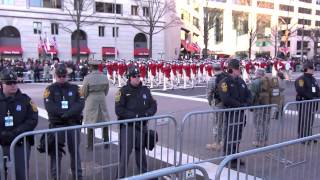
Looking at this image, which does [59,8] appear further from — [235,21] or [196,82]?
[235,21]

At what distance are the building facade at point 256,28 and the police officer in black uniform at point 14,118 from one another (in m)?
64.1

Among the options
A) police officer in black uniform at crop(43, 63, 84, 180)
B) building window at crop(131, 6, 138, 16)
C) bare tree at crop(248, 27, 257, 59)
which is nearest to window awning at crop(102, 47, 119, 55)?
building window at crop(131, 6, 138, 16)

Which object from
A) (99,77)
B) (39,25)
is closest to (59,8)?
(39,25)

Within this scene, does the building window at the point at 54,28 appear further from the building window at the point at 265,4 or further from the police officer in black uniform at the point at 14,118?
the building window at the point at 265,4

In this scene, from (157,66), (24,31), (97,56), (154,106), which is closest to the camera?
(154,106)

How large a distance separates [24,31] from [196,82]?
89.3 ft

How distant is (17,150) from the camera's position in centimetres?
484

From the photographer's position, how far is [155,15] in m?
50.0

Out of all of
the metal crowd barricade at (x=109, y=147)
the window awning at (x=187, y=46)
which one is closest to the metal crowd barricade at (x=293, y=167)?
the metal crowd barricade at (x=109, y=147)

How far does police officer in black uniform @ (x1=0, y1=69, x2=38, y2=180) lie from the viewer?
483 cm

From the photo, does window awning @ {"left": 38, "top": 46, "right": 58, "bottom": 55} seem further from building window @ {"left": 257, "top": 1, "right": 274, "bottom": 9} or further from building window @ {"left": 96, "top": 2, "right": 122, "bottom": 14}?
building window @ {"left": 257, "top": 1, "right": 274, "bottom": 9}

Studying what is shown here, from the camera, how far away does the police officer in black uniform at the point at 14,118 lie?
15.9ft

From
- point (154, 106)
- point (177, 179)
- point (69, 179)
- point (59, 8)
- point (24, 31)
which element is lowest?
point (69, 179)

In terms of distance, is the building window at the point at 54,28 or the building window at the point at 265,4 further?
the building window at the point at 265,4
